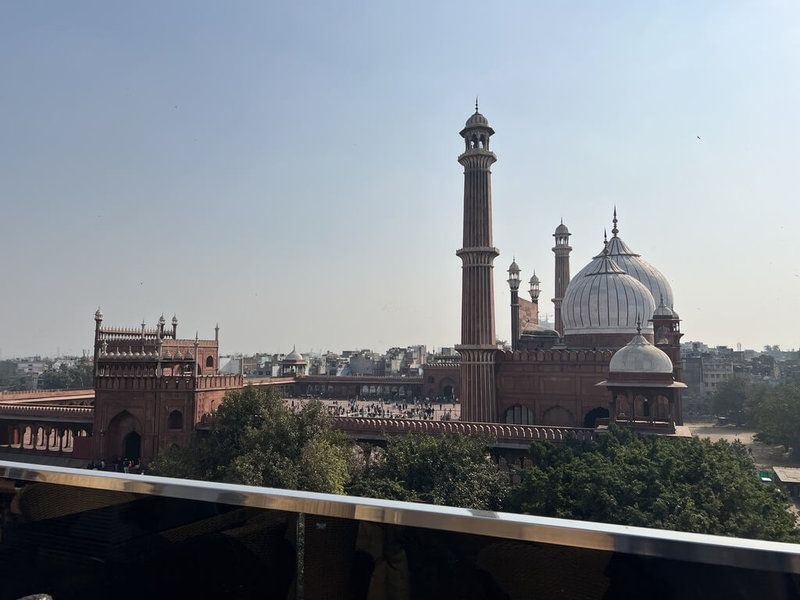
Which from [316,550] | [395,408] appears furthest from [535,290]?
[316,550]

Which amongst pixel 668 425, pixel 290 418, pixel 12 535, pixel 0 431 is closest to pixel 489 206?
pixel 668 425

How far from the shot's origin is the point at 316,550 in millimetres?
2146

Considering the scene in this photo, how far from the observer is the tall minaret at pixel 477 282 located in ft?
80.2

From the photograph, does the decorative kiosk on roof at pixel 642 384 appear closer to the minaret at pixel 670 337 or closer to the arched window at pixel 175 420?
the minaret at pixel 670 337

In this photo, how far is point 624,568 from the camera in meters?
1.69

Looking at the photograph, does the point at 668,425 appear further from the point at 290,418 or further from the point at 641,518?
the point at 290,418

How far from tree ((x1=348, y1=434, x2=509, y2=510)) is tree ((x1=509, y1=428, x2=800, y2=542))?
37.0 inches

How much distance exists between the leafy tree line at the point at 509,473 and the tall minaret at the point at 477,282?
6328 mm

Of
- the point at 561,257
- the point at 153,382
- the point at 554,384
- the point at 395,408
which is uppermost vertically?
the point at 561,257

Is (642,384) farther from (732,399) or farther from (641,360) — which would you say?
(732,399)

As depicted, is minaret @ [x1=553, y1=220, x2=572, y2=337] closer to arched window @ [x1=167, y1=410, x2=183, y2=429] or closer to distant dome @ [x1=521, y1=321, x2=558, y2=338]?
distant dome @ [x1=521, y1=321, x2=558, y2=338]

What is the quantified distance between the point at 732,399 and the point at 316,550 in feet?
166

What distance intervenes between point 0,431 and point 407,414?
20.3 metres

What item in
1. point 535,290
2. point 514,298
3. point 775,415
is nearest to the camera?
point 775,415
